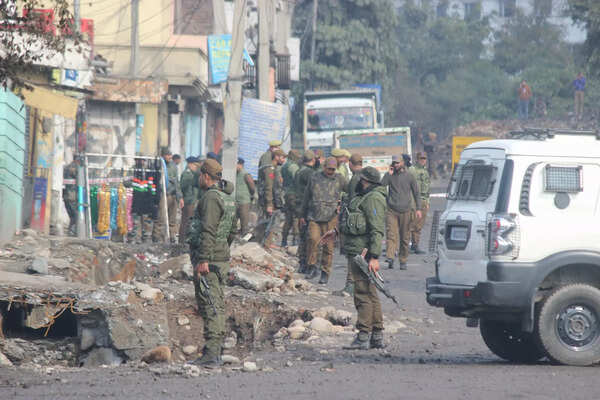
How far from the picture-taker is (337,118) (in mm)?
36469

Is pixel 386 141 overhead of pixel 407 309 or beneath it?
overhead

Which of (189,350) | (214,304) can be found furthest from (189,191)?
(214,304)

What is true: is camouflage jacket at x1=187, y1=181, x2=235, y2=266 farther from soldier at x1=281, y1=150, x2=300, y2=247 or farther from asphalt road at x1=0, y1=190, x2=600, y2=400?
soldier at x1=281, y1=150, x2=300, y2=247

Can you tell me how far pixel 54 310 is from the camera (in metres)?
10.4

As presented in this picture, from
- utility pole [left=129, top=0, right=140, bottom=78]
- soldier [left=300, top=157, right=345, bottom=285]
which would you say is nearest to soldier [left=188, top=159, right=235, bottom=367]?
soldier [left=300, top=157, right=345, bottom=285]

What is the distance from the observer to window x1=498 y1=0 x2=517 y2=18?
255ft

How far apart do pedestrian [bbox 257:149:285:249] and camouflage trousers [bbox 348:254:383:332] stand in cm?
881

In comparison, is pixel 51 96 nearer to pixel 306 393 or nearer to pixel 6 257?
pixel 6 257

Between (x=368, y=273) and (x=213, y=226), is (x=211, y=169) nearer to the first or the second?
(x=213, y=226)

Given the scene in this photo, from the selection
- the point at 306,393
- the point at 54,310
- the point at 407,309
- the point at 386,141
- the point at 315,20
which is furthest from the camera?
the point at 315,20

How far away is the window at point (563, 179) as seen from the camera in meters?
8.65

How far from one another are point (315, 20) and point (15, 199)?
36.9 meters

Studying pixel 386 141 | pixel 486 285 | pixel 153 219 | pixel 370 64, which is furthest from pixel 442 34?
pixel 486 285

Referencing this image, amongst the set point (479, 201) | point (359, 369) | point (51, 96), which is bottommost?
point (359, 369)
